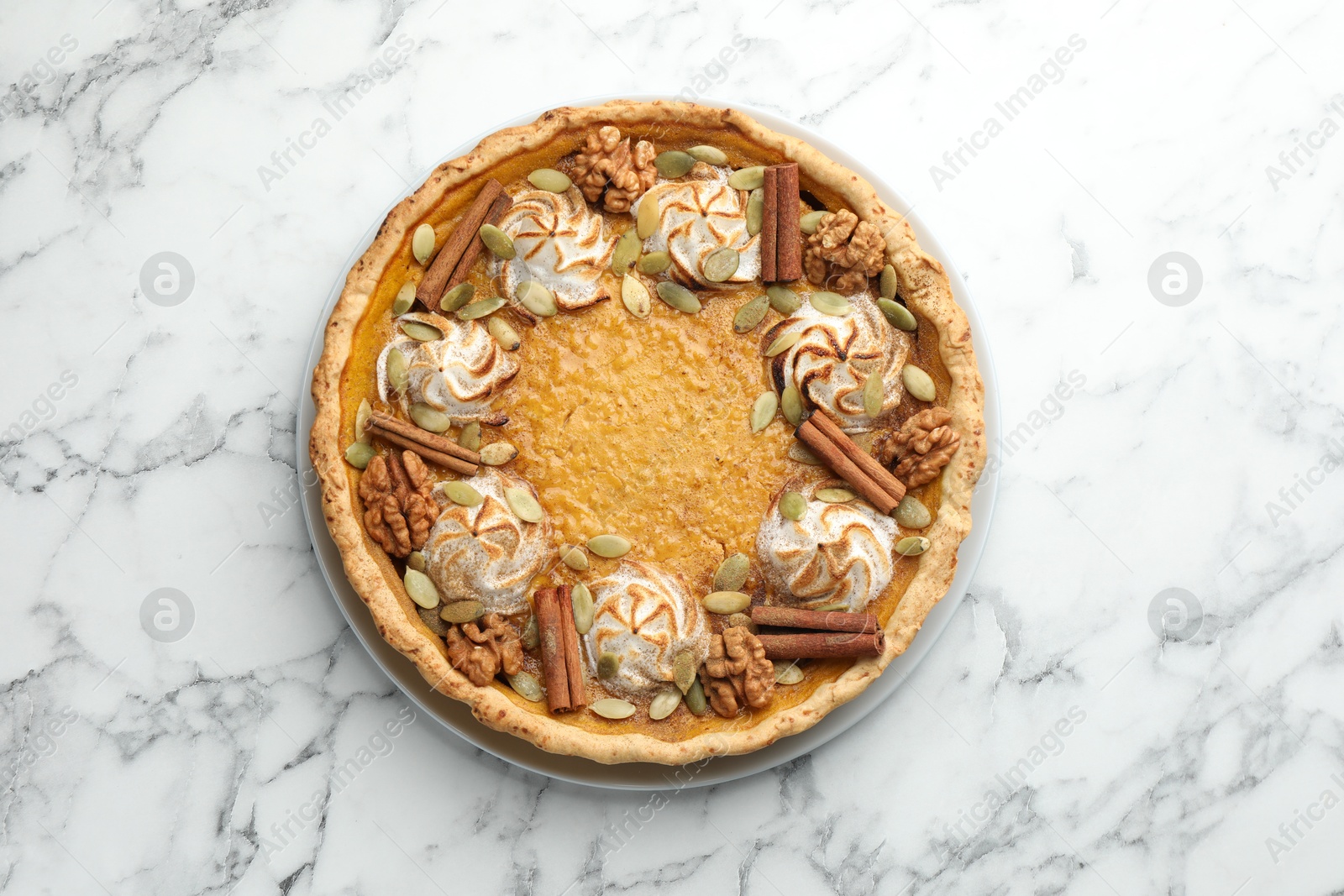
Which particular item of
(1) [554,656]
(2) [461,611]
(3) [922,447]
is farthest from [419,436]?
(3) [922,447]

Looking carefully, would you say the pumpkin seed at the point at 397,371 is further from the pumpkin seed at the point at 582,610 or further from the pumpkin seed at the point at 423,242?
the pumpkin seed at the point at 582,610

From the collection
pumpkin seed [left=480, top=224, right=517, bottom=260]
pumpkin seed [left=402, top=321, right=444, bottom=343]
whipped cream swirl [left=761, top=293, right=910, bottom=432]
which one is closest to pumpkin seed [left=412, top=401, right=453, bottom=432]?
pumpkin seed [left=402, top=321, right=444, bottom=343]

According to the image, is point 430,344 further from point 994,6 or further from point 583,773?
point 994,6

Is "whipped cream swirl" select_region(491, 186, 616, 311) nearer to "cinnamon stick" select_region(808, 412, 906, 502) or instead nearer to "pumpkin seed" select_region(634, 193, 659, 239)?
"pumpkin seed" select_region(634, 193, 659, 239)

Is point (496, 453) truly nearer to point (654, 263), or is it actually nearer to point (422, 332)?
point (422, 332)

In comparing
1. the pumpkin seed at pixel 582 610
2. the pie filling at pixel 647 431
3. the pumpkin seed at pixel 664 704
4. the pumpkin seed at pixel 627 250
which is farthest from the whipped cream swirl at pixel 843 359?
the pumpkin seed at pixel 664 704
